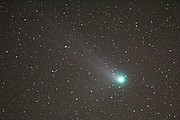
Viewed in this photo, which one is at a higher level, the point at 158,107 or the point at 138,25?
the point at 138,25

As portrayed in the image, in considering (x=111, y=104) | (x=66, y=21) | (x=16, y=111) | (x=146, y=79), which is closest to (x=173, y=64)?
(x=146, y=79)

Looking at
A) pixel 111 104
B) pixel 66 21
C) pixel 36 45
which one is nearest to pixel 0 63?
pixel 36 45

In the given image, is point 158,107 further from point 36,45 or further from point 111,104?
point 36,45

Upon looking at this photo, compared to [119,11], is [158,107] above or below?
below

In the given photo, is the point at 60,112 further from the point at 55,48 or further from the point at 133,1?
the point at 133,1
